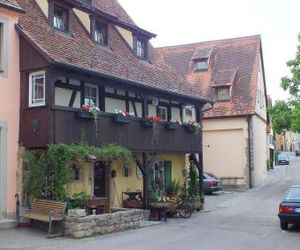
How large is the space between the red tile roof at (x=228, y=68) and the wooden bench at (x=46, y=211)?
69.9ft

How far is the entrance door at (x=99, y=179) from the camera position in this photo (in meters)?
20.5

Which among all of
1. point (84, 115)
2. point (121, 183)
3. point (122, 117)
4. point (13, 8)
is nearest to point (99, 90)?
point (122, 117)

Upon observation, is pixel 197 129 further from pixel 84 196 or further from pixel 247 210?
pixel 84 196

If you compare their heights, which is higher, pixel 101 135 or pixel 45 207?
pixel 101 135

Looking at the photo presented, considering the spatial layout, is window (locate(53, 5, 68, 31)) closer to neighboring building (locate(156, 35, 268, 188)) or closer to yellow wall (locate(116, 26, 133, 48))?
yellow wall (locate(116, 26, 133, 48))

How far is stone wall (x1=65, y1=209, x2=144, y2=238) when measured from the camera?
49.9ft

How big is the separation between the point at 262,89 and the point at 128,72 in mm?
23642

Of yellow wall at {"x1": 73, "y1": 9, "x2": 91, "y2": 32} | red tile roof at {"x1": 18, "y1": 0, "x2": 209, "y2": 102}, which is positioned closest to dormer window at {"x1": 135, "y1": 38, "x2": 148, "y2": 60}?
red tile roof at {"x1": 18, "y1": 0, "x2": 209, "y2": 102}

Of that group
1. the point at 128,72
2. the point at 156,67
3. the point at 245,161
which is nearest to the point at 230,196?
the point at 245,161

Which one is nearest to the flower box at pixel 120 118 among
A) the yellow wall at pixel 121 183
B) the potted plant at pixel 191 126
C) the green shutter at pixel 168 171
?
the yellow wall at pixel 121 183

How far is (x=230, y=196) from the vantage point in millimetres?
30781

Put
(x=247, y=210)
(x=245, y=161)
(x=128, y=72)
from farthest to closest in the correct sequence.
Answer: (x=245, y=161)
(x=247, y=210)
(x=128, y=72)

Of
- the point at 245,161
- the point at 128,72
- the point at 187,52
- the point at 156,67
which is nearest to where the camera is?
the point at 128,72

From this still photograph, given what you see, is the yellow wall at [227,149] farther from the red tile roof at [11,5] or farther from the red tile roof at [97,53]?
the red tile roof at [11,5]
